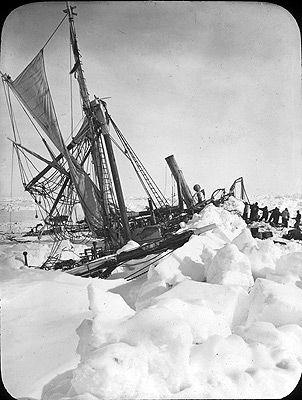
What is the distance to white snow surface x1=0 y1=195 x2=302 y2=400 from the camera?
4.43 feet

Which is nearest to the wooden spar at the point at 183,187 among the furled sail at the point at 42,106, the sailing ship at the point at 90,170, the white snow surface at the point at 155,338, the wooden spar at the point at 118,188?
the sailing ship at the point at 90,170

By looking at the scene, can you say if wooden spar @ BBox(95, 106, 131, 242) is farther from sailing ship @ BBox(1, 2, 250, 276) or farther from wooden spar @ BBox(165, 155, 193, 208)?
wooden spar @ BBox(165, 155, 193, 208)

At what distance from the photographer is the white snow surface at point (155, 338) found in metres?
1.35

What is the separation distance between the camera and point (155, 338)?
4.75 feet

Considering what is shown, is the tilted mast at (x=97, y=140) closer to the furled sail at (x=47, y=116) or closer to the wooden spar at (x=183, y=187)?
the furled sail at (x=47, y=116)

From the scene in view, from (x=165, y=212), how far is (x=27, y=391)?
328 inches

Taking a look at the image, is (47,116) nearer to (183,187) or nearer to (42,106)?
(42,106)

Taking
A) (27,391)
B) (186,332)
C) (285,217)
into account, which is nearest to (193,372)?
(186,332)

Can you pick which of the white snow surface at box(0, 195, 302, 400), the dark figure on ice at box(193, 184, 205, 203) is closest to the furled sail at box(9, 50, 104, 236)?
the dark figure on ice at box(193, 184, 205, 203)

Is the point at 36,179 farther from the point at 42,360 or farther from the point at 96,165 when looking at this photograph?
the point at 42,360

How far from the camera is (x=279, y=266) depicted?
3127mm

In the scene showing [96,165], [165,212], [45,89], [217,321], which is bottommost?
[165,212]

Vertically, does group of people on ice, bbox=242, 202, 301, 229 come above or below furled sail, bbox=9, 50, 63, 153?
below

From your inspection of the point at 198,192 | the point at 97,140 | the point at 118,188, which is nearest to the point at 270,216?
the point at 198,192
